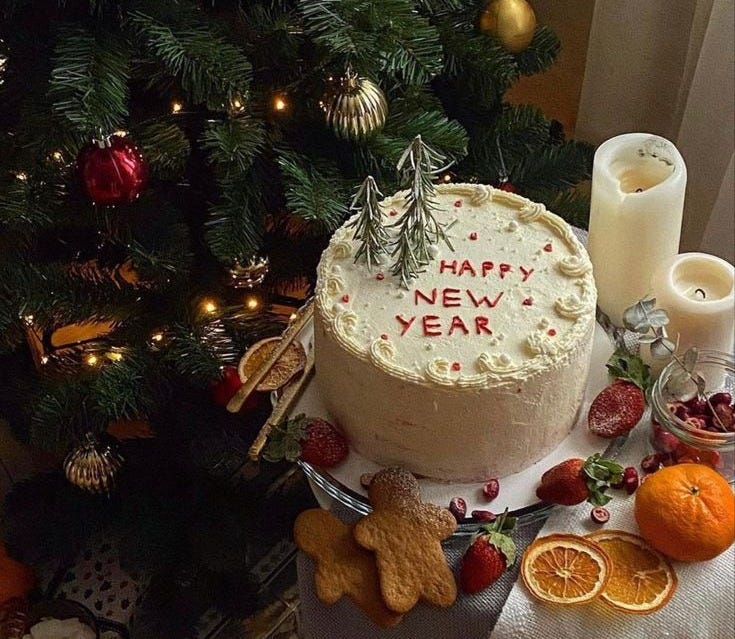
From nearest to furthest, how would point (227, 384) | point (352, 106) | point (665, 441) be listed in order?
point (665, 441) < point (352, 106) < point (227, 384)

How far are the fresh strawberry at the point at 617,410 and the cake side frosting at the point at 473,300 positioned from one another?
100mm

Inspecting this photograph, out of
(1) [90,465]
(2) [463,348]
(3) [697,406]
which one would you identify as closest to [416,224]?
(2) [463,348]

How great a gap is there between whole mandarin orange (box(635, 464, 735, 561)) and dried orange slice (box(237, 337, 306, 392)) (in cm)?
43

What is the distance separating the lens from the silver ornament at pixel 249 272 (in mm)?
1302

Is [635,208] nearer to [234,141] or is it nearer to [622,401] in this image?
[622,401]

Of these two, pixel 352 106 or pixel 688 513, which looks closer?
pixel 688 513

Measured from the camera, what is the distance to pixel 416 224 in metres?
1.07

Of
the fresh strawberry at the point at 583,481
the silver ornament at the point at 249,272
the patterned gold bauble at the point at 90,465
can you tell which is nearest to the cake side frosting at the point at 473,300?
the fresh strawberry at the point at 583,481

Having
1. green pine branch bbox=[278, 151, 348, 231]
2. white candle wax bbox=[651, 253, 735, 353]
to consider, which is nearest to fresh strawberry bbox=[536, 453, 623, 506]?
white candle wax bbox=[651, 253, 735, 353]

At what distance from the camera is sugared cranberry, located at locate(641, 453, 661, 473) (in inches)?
41.8

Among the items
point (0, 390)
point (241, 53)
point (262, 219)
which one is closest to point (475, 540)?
point (262, 219)

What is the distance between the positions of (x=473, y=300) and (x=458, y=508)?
221 mm

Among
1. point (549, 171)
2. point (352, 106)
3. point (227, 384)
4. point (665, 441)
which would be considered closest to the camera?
point (665, 441)

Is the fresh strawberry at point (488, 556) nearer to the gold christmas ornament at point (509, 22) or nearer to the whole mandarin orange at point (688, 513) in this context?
the whole mandarin orange at point (688, 513)
